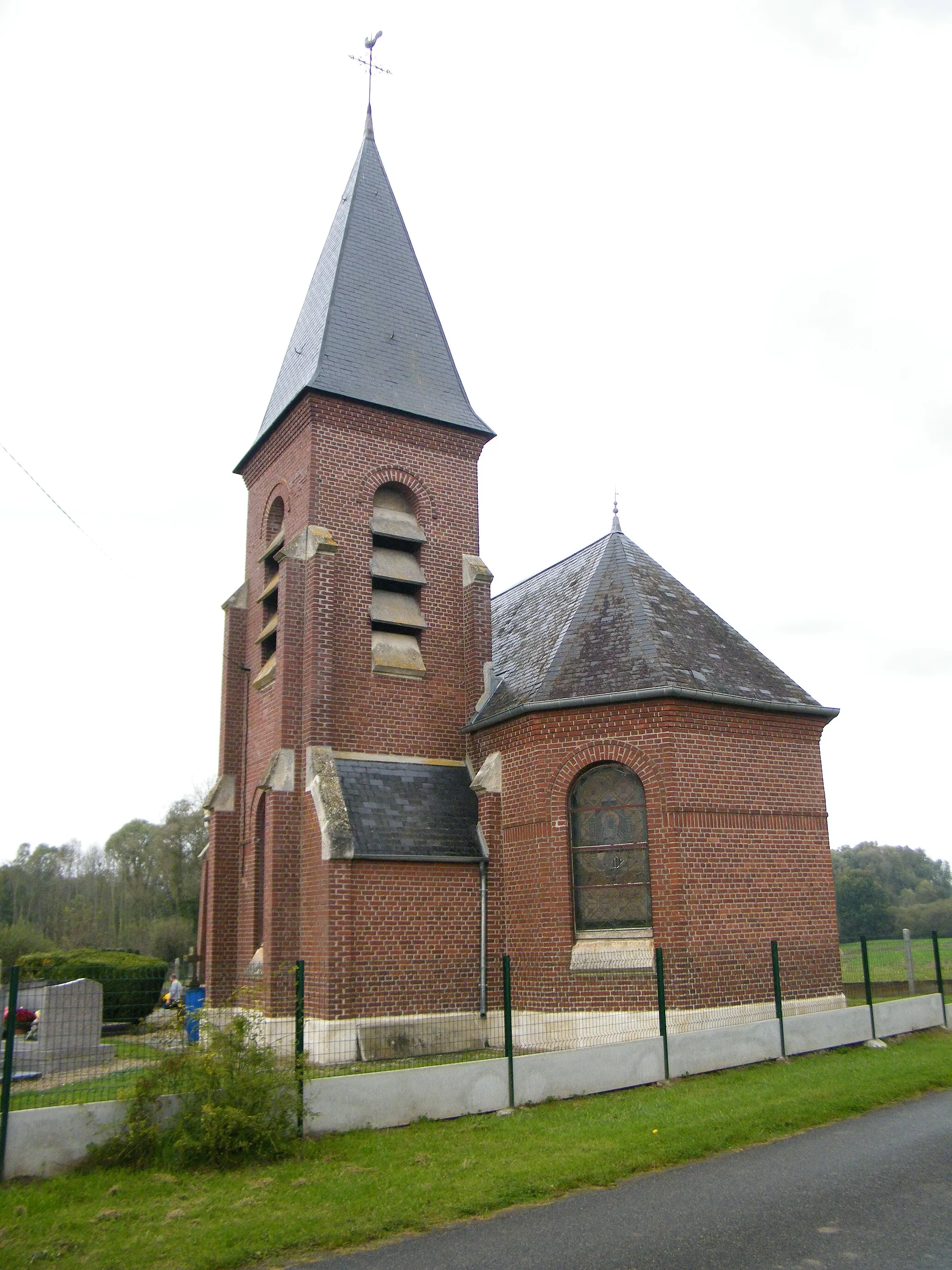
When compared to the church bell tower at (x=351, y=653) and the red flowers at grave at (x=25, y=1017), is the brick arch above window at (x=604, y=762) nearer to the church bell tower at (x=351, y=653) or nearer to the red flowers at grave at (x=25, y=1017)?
the church bell tower at (x=351, y=653)

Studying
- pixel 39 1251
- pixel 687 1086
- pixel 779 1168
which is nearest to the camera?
pixel 39 1251

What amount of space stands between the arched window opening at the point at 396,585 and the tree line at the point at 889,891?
20699 millimetres

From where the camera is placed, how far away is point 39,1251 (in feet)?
20.0

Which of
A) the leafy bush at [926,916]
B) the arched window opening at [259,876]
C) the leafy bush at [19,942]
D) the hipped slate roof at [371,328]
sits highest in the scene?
the hipped slate roof at [371,328]

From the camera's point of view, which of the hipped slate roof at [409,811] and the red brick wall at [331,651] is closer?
the hipped slate roof at [409,811]

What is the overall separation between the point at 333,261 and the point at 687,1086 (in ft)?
52.8

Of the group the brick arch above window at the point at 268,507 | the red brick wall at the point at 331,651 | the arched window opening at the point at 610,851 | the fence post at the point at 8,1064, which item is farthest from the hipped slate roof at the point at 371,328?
the fence post at the point at 8,1064

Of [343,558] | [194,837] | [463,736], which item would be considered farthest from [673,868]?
[194,837]

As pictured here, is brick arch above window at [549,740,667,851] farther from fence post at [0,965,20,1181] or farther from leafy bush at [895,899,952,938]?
leafy bush at [895,899,952,938]

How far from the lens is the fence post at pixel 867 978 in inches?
531

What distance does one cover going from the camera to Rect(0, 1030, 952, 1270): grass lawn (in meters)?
6.25

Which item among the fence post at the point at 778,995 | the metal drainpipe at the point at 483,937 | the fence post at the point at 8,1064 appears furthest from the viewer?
the metal drainpipe at the point at 483,937

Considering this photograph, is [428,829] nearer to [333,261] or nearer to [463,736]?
[463,736]

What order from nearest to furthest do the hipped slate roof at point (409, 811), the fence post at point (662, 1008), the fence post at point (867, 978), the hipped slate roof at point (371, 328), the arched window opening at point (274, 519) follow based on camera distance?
the fence post at point (662, 1008) < the fence post at point (867, 978) < the hipped slate roof at point (409, 811) < the hipped slate roof at point (371, 328) < the arched window opening at point (274, 519)
